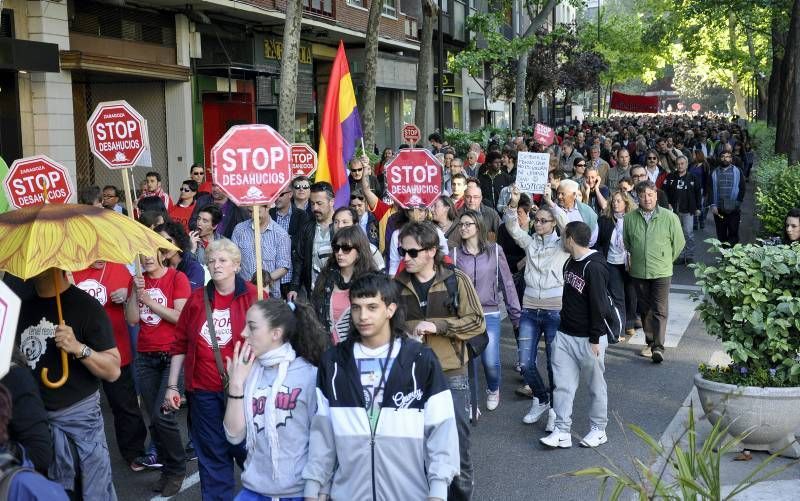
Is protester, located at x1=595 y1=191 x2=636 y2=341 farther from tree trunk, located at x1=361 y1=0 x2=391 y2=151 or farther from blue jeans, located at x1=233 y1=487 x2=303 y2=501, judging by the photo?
tree trunk, located at x1=361 y1=0 x2=391 y2=151

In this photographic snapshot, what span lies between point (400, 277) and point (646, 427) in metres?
3.02

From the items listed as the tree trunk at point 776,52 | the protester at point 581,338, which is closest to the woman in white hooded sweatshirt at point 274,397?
the protester at point 581,338

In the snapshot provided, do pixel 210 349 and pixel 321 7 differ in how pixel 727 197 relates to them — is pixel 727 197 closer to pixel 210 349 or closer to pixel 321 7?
pixel 321 7

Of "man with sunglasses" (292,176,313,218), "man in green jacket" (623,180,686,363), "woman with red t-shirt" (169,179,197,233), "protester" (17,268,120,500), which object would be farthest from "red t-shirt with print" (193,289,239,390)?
"woman with red t-shirt" (169,179,197,233)

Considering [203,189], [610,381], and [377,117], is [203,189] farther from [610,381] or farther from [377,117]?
[377,117]

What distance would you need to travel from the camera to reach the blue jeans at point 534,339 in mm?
8234

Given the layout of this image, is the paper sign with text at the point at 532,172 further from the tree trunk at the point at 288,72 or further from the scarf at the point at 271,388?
the scarf at the point at 271,388

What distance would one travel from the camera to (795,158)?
18.7 meters

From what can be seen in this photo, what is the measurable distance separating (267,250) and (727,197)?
10.3m

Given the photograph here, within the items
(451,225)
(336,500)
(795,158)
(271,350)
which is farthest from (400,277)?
(795,158)

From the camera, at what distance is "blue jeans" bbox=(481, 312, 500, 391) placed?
26.6ft

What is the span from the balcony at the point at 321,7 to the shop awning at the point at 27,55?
30.7 ft

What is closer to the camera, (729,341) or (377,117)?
(729,341)

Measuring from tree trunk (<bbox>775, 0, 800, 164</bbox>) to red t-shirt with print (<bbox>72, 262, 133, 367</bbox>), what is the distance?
49.1 ft
